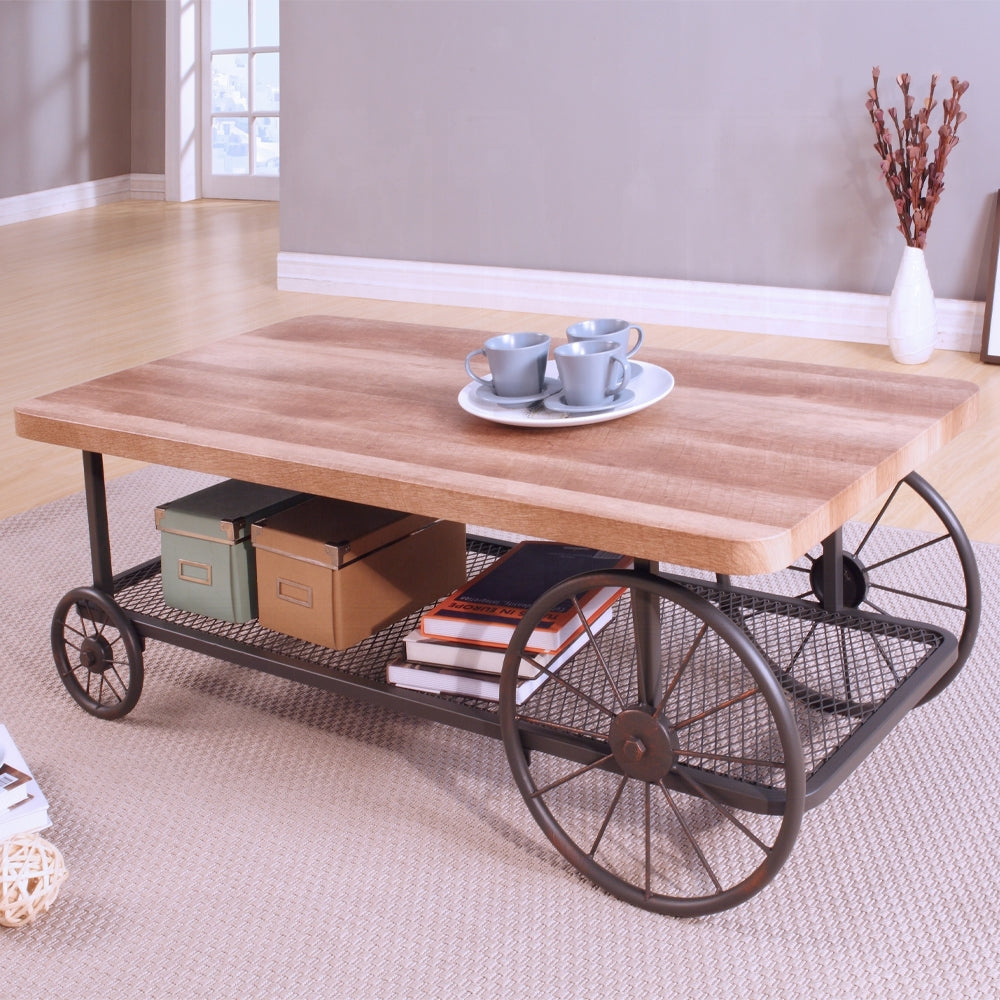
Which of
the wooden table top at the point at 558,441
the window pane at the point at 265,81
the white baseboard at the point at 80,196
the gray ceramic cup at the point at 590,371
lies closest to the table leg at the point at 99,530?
the wooden table top at the point at 558,441

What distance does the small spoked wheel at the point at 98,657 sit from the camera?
5.99 feet

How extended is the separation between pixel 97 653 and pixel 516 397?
0.75 metres

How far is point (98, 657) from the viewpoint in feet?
6.08

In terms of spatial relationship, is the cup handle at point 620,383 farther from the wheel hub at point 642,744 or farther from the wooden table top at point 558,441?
the wheel hub at point 642,744

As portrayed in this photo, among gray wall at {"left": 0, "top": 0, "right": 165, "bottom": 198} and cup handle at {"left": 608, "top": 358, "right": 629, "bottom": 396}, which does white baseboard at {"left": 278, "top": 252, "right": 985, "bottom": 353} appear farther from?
cup handle at {"left": 608, "top": 358, "right": 629, "bottom": 396}

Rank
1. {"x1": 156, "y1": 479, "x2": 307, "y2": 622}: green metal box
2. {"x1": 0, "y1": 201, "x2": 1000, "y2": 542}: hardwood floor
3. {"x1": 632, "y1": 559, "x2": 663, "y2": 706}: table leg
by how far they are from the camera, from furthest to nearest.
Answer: {"x1": 0, "y1": 201, "x2": 1000, "y2": 542}: hardwood floor
{"x1": 156, "y1": 479, "x2": 307, "y2": 622}: green metal box
{"x1": 632, "y1": 559, "x2": 663, "y2": 706}: table leg

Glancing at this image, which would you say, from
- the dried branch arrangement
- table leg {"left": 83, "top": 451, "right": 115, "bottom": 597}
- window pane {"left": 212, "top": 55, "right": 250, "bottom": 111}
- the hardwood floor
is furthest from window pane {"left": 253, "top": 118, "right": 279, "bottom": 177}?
table leg {"left": 83, "top": 451, "right": 115, "bottom": 597}

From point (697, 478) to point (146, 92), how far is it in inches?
277

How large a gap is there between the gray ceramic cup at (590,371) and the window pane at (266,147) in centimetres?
619

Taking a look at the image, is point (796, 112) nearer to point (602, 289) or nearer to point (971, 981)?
point (602, 289)

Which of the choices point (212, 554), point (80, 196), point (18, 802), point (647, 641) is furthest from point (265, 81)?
point (647, 641)

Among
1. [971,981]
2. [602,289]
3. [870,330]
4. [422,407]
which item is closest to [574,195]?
[602,289]

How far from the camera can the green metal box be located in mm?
1769

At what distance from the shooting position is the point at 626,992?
1.32m
